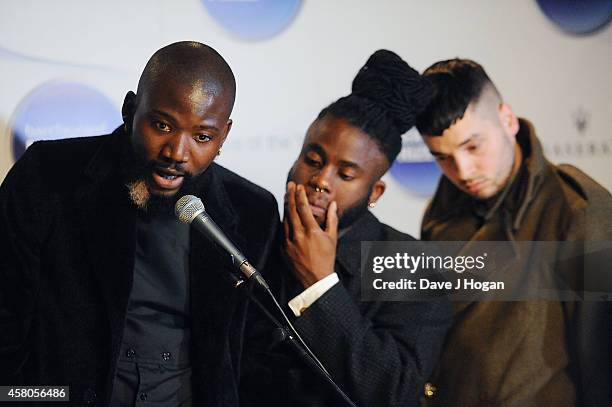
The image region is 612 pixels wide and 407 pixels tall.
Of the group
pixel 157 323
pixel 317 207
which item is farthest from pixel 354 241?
pixel 157 323

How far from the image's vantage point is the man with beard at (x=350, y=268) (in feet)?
8.63

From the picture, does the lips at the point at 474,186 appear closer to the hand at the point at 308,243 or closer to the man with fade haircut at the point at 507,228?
the man with fade haircut at the point at 507,228

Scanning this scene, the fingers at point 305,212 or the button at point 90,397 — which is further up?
the fingers at point 305,212

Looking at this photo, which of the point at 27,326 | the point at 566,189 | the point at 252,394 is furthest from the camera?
the point at 566,189

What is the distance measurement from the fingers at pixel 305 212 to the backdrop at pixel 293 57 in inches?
8.9

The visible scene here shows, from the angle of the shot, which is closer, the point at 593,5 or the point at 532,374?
the point at 532,374

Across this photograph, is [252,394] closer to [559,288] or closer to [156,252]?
[156,252]

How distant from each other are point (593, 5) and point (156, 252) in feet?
5.63

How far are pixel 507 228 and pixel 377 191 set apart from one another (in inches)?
18.0

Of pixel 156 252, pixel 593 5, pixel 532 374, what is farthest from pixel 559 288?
pixel 156 252

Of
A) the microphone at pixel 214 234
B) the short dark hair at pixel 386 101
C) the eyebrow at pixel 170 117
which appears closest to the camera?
the microphone at pixel 214 234

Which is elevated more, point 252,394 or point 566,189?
point 566,189

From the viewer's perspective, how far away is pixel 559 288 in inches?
112

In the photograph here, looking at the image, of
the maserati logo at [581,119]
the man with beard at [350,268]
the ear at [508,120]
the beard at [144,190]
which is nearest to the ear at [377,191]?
the man with beard at [350,268]
